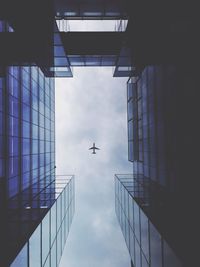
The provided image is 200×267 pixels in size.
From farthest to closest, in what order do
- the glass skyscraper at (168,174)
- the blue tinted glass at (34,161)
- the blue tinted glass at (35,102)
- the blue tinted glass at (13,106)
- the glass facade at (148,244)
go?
the blue tinted glass at (35,102) → the blue tinted glass at (34,161) → the blue tinted glass at (13,106) → the glass skyscraper at (168,174) → the glass facade at (148,244)

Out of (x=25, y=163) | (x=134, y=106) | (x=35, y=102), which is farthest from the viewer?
(x=134, y=106)

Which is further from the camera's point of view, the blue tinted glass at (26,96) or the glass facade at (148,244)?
the blue tinted glass at (26,96)

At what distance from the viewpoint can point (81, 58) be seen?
72.8 ft

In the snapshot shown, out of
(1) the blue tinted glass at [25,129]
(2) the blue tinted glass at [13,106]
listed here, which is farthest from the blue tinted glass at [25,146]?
(2) the blue tinted glass at [13,106]

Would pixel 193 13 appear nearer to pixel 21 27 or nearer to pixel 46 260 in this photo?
pixel 21 27

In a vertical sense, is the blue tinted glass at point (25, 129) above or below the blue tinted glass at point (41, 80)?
below

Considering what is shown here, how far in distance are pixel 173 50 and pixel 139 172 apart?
536 inches

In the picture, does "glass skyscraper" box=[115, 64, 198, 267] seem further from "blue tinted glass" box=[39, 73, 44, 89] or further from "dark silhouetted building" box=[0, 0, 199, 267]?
"blue tinted glass" box=[39, 73, 44, 89]

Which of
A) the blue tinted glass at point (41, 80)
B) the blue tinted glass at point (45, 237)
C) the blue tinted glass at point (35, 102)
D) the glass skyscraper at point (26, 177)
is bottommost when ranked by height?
the blue tinted glass at point (45, 237)

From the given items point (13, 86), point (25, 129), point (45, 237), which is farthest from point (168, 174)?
point (13, 86)

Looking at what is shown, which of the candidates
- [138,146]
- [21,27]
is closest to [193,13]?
[21,27]

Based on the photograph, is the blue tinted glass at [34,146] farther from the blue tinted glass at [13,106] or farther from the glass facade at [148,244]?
the glass facade at [148,244]

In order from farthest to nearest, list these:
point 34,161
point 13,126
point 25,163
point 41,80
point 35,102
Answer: point 41,80 → point 35,102 → point 34,161 → point 25,163 → point 13,126

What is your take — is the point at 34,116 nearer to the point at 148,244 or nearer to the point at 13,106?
the point at 13,106
